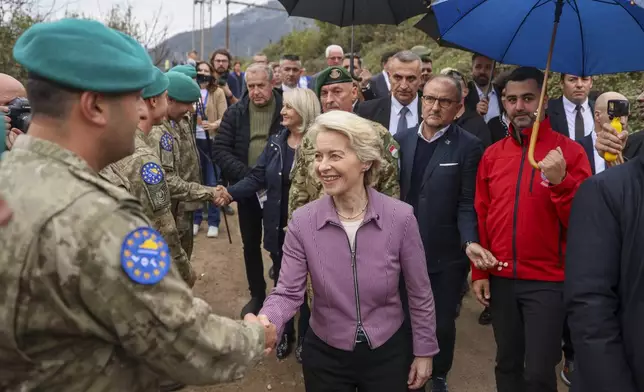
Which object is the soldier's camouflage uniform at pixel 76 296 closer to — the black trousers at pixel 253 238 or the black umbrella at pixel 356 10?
the black trousers at pixel 253 238

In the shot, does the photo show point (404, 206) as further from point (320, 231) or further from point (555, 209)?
point (555, 209)

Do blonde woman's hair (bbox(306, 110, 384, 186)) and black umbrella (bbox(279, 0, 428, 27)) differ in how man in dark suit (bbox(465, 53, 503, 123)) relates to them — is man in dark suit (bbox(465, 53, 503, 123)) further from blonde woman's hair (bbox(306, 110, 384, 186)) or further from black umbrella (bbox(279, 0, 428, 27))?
blonde woman's hair (bbox(306, 110, 384, 186))

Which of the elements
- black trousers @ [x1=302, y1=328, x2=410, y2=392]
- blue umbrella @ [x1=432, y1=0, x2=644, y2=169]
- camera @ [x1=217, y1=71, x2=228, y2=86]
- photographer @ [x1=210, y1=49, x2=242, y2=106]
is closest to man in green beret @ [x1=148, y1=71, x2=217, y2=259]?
black trousers @ [x1=302, y1=328, x2=410, y2=392]

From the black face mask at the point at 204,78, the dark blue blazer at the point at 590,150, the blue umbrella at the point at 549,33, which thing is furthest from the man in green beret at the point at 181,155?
the black face mask at the point at 204,78

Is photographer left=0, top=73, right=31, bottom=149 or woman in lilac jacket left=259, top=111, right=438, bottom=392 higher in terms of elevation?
photographer left=0, top=73, right=31, bottom=149

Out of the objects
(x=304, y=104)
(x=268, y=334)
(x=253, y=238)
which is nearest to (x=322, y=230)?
(x=268, y=334)

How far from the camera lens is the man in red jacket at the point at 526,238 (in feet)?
9.13

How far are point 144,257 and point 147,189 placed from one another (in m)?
1.88

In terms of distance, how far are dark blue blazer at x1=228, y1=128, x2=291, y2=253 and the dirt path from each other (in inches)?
39.9

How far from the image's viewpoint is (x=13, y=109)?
8.38ft

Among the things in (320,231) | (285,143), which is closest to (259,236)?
(285,143)

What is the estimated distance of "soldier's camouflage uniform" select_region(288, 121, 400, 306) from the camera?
3.32m

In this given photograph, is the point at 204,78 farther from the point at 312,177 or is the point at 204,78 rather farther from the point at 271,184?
the point at 312,177

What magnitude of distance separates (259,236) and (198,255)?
2095mm
